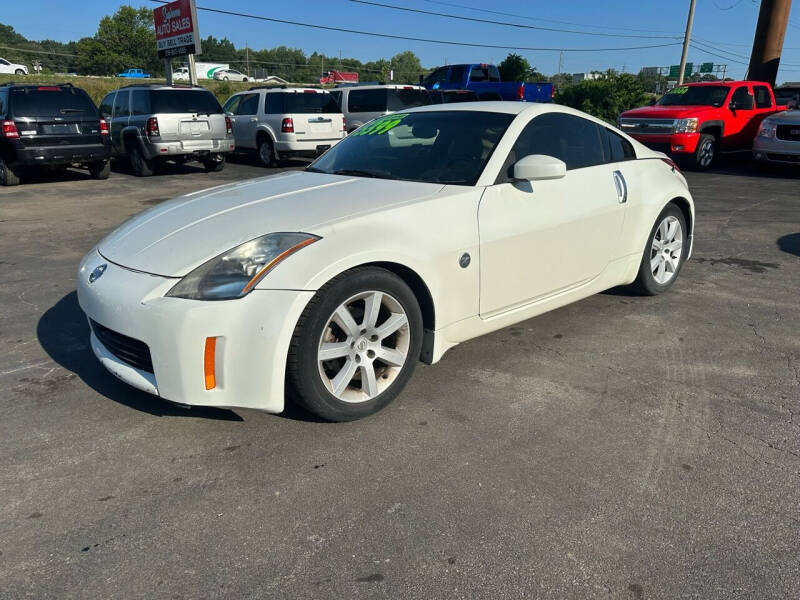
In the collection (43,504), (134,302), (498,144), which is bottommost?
(43,504)

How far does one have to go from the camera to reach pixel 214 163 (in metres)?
13.9

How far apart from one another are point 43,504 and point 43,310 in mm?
2763

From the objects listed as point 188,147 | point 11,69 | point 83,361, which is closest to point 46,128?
point 188,147

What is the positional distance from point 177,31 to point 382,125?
2040cm

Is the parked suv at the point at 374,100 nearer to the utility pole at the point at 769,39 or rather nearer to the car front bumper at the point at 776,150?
the car front bumper at the point at 776,150

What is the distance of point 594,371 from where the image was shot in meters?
3.78

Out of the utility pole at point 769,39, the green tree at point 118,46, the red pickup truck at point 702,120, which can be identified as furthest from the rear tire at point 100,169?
the green tree at point 118,46

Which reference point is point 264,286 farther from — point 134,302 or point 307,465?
point 307,465

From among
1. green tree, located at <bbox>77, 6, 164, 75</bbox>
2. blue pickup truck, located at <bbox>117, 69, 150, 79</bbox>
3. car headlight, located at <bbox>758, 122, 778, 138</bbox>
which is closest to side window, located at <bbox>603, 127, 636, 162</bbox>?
car headlight, located at <bbox>758, 122, 778, 138</bbox>

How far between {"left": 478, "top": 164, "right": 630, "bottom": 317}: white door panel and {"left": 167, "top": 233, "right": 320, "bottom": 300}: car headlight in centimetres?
111

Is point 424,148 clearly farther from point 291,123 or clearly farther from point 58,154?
point 291,123

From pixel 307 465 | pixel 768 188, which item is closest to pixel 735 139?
pixel 768 188

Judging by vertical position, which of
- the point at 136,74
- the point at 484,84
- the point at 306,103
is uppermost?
the point at 136,74

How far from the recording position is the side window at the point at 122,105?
13.3 meters
